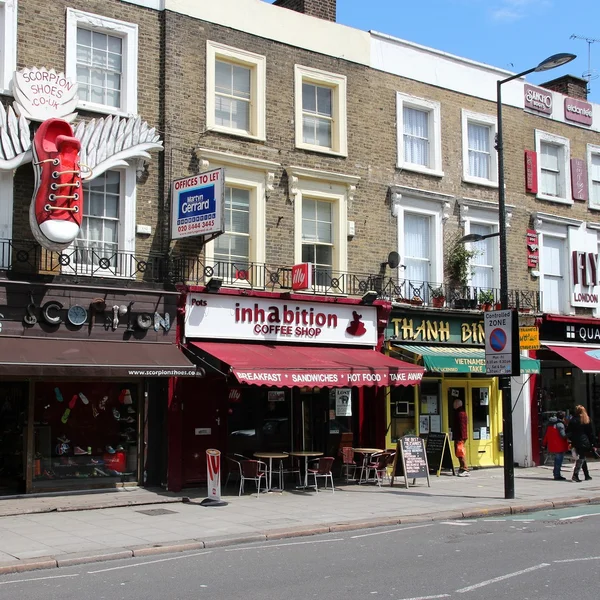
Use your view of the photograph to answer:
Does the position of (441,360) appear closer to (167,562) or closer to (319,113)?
(319,113)

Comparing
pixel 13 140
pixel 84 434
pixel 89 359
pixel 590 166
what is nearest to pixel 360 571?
pixel 89 359

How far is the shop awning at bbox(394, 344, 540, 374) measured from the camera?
62.0 ft

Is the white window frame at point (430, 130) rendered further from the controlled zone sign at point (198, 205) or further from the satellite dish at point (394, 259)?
the controlled zone sign at point (198, 205)

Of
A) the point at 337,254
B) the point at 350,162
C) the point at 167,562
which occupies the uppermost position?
the point at 350,162

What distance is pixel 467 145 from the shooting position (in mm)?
21828

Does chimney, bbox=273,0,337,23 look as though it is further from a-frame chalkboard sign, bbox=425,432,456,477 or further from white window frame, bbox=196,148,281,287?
a-frame chalkboard sign, bbox=425,432,456,477

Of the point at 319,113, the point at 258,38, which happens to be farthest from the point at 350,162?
the point at 258,38

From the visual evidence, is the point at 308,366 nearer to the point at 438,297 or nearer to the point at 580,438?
the point at 438,297

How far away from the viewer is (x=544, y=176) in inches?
938

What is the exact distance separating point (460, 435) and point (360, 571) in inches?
449

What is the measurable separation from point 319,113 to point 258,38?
2.27 meters

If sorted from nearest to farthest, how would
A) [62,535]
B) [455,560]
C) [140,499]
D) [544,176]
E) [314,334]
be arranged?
[455,560] < [62,535] < [140,499] < [314,334] < [544,176]

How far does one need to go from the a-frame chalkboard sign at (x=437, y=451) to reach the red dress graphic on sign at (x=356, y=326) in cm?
305

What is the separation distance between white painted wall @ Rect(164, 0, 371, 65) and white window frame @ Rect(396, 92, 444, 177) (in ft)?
4.80
